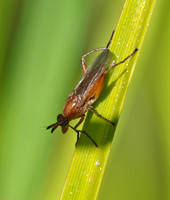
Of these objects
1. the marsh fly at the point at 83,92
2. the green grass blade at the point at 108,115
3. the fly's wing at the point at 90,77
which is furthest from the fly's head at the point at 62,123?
the green grass blade at the point at 108,115

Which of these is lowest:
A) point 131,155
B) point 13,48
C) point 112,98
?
point 131,155

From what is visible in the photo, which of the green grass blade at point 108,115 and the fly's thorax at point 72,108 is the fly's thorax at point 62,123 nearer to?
the fly's thorax at point 72,108

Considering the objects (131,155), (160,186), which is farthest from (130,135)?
(160,186)

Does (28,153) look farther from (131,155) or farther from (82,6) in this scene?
(82,6)

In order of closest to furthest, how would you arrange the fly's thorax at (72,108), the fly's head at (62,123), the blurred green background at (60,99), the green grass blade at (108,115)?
1. the green grass blade at (108,115)
2. the blurred green background at (60,99)
3. the fly's head at (62,123)
4. the fly's thorax at (72,108)

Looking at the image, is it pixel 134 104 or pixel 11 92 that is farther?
pixel 134 104

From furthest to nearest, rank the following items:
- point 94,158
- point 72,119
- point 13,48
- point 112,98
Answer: point 72,119 < point 13,48 < point 112,98 < point 94,158

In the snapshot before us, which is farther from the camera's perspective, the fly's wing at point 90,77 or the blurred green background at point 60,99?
the fly's wing at point 90,77
